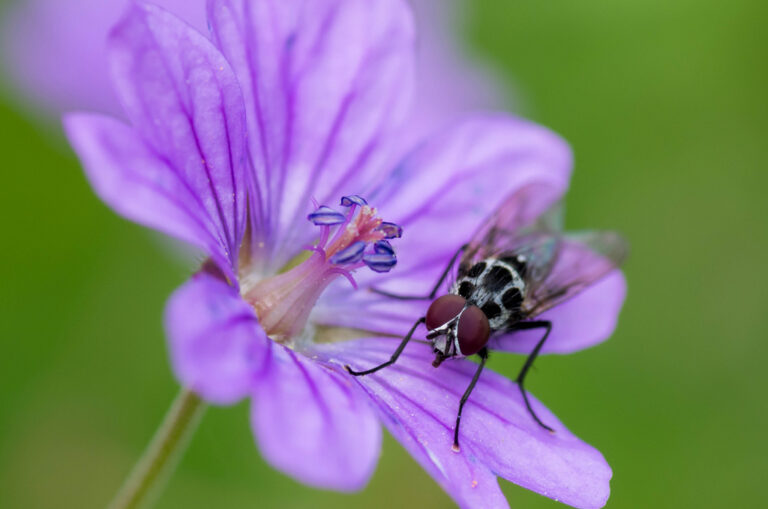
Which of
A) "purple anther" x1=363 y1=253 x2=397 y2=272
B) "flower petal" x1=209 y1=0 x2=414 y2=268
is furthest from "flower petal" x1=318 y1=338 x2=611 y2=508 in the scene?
"flower petal" x1=209 y1=0 x2=414 y2=268

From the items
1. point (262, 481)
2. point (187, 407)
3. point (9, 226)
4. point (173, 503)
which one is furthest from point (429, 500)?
point (9, 226)

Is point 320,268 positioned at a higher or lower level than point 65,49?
higher

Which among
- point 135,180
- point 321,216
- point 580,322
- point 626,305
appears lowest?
point 626,305

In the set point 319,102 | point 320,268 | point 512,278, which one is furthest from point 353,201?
point 512,278

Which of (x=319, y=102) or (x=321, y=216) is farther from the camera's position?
(x=319, y=102)

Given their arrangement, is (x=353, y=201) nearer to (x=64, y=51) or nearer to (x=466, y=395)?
(x=466, y=395)

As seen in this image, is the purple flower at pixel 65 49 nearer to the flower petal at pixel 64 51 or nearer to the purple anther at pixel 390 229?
the flower petal at pixel 64 51

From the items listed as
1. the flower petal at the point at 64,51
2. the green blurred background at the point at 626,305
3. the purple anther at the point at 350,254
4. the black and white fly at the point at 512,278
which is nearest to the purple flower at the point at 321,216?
the purple anther at the point at 350,254
